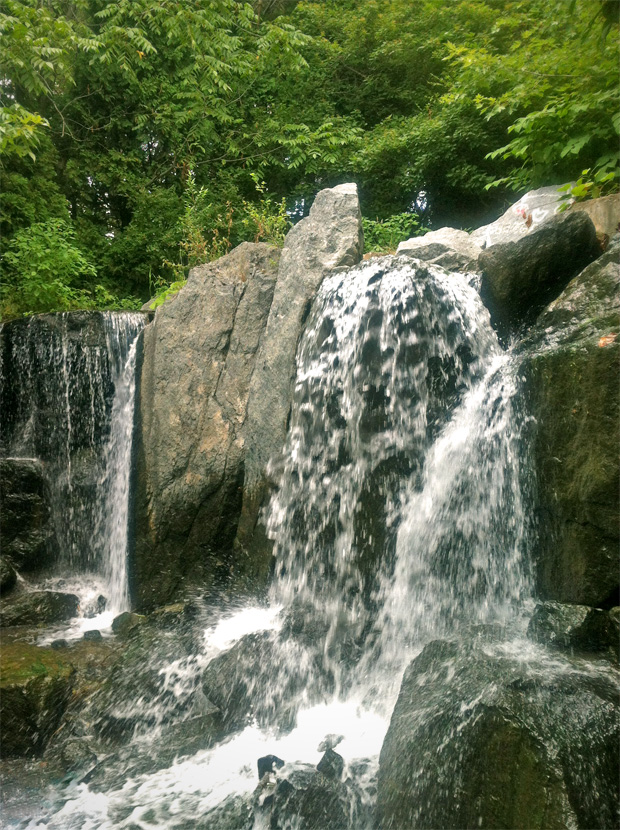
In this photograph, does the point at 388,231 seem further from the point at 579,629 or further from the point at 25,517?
the point at 579,629

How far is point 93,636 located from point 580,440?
3999 mm

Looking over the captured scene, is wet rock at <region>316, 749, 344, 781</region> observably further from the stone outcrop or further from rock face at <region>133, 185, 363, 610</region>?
rock face at <region>133, 185, 363, 610</region>

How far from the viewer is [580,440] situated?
315 centimetres

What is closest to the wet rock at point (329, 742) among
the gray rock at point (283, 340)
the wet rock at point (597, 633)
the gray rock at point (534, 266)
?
the wet rock at point (597, 633)

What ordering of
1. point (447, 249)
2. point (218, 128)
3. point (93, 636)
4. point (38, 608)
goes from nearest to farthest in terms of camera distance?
point (93, 636)
point (38, 608)
point (447, 249)
point (218, 128)

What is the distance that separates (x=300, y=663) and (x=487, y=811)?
1.89 metres

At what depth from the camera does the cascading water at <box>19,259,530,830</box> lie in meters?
3.37

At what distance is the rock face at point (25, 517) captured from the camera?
5.82 m

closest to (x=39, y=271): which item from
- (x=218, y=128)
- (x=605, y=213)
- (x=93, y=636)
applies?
(x=218, y=128)

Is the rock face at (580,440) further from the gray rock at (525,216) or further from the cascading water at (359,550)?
the gray rock at (525,216)

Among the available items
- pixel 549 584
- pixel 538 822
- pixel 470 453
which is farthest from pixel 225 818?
pixel 470 453

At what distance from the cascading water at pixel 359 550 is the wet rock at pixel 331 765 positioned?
0.05 metres

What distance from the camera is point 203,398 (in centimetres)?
570

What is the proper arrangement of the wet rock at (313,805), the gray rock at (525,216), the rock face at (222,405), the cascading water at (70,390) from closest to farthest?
the wet rock at (313,805) < the rock face at (222,405) < the gray rock at (525,216) < the cascading water at (70,390)
